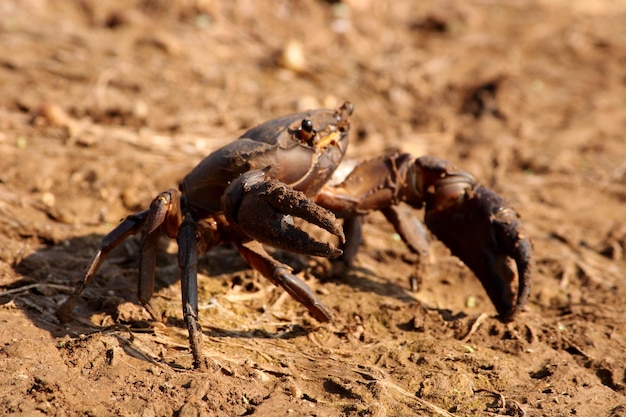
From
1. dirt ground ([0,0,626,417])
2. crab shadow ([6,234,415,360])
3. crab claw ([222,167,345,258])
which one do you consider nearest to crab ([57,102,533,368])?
crab claw ([222,167,345,258])

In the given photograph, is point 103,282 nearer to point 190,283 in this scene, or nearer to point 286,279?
point 190,283

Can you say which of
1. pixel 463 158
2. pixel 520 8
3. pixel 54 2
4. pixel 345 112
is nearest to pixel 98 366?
pixel 345 112

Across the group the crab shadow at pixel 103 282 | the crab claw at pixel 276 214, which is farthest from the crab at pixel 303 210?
the crab shadow at pixel 103 282

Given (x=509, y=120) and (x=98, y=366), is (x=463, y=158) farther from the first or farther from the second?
(x=98, y=366)

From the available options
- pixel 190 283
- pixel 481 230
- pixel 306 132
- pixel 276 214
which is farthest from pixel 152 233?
pixel 481 230

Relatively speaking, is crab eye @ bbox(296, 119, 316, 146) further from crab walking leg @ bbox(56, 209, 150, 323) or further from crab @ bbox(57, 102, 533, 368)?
crab walking leg @ bbox(56, 209, 150, 323)

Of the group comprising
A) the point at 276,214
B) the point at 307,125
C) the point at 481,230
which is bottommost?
the point at 276,214
